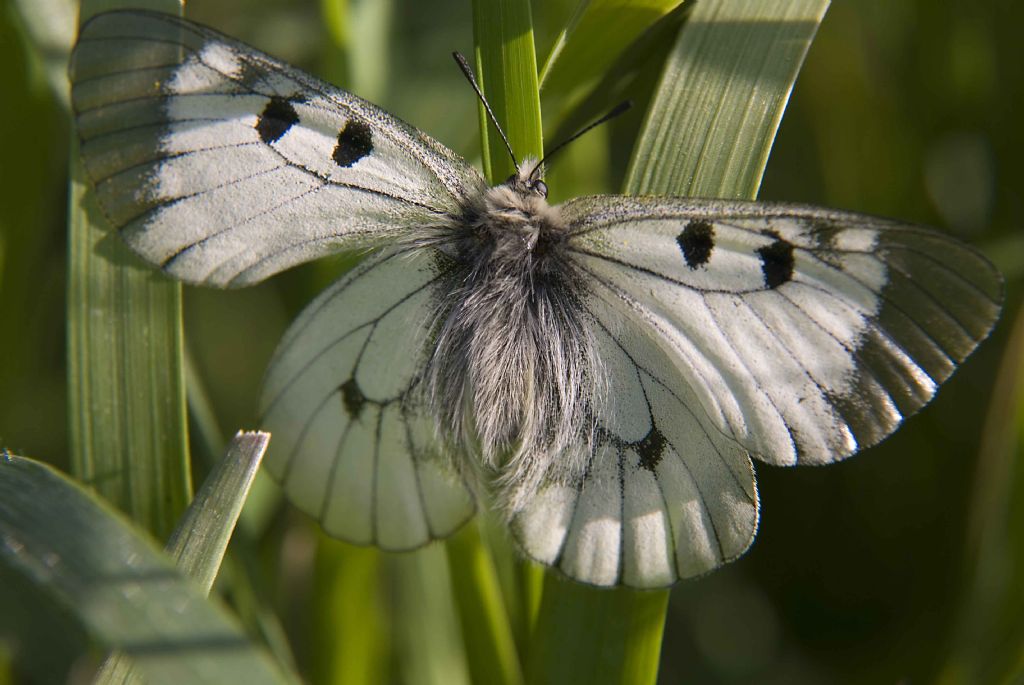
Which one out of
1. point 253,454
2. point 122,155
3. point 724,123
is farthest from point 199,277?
point 724,123

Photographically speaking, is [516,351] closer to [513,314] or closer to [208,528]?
[513,314]

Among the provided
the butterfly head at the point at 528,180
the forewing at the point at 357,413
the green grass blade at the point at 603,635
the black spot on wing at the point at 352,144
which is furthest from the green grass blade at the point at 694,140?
the black spot on wing at the point at 352,144

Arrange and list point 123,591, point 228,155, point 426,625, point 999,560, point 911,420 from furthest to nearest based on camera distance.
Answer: point 911,420, point 426,625, point 999,560, point 228,155, point 123,591

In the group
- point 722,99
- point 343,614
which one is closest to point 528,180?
point 722,99

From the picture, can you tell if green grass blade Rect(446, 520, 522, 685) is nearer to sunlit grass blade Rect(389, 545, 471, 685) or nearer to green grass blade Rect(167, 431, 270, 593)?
sunlit grass blade Rect(389, 545, 471, 685)

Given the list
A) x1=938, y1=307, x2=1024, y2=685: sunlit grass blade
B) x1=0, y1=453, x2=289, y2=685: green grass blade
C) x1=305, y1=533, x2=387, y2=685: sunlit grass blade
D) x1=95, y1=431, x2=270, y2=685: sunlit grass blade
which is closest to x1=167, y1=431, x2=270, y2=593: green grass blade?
x1=95, y1=431, x2=270, y2=685: sunlit grass blade

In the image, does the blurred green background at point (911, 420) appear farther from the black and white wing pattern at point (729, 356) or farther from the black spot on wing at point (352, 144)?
the black and white wing pattern at point (729, 356)
